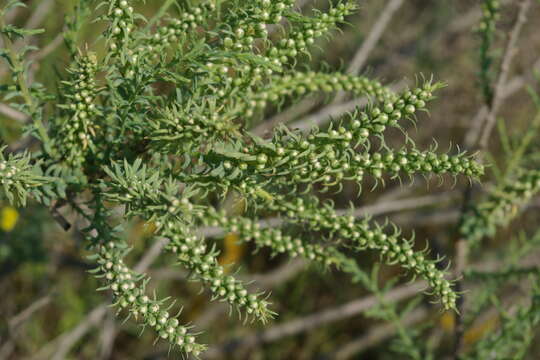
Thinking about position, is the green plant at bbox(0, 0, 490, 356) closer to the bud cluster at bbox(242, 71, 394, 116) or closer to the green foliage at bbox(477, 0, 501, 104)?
the bud cluster at bbox(242, 71, 394, 116)

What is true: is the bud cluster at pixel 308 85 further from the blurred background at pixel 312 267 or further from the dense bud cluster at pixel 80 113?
the blurred background at pixel 312 267

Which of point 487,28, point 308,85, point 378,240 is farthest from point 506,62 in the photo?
point 378,240

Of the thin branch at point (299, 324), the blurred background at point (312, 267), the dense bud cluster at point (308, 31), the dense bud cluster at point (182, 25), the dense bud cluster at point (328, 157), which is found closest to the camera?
the dense bud cluster at point (328, 157)

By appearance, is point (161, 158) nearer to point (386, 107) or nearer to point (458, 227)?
point (386, 107)

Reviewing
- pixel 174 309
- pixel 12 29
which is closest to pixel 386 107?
pixel 12 29

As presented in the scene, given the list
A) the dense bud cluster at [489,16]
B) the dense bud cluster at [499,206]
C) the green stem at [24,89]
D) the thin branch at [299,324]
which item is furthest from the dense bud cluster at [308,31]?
the thin branch at [299,324]
